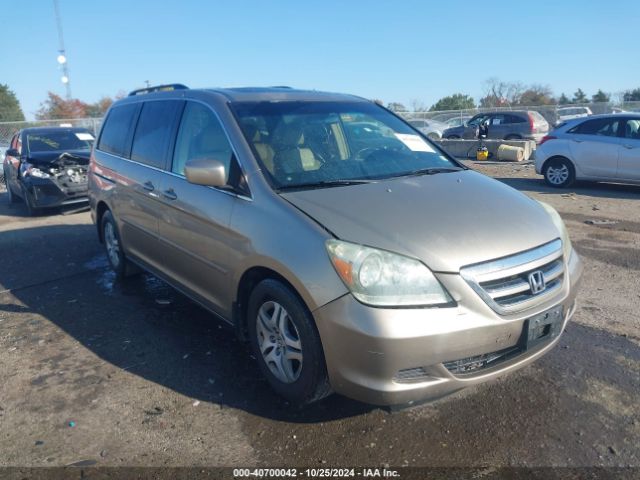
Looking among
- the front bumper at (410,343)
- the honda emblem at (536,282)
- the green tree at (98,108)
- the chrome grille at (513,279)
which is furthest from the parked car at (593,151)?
the green tree at (98,108)

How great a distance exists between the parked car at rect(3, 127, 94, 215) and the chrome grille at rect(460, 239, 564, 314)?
874cm

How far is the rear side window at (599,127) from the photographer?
10.2 m

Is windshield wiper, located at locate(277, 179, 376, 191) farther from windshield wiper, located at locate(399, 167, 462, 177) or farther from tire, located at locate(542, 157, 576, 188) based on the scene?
tire, located at locate(542, 157, 576, 188)

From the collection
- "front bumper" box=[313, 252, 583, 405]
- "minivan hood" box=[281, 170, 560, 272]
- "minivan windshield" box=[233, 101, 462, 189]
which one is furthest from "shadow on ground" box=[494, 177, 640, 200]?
"front bumper" box=[313, 252, 583, 405]

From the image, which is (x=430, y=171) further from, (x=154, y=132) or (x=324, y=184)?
(x=154, y=132)

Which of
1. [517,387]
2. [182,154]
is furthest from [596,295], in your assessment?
[182,154]

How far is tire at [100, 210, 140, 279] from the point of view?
547 cm

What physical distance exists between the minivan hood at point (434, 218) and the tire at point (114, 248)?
2988mm

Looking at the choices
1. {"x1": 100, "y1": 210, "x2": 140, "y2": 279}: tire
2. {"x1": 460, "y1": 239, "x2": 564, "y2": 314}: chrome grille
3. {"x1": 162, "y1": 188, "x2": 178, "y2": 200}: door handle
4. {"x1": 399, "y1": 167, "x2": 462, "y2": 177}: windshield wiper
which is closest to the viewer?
{"x1": 460, "y1": 239, "x2": 564, "y2": 314}: chrome grille

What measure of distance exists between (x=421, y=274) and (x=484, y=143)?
15981 mm

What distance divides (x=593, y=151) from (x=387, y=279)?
31.1 feet

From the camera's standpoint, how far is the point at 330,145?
381cm

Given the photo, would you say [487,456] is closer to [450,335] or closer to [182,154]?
[450,335]

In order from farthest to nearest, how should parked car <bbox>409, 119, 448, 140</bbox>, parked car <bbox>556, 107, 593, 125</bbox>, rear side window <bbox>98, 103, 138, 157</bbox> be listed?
1. parked car <bbox>409, 119, 448, 140</bbox>
2. parked car <bbox>556, 107, 593, 125</bbox>
3. rear side window <bbox>98, 103, 138, 157</bbox>
